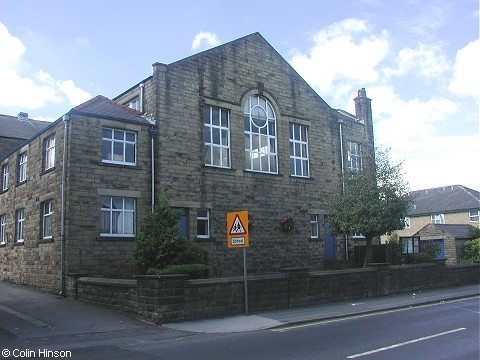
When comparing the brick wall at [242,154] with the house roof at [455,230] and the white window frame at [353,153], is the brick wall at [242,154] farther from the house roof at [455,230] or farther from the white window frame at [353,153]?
the house roof at [455,230]

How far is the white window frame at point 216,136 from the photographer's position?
72.6 ft

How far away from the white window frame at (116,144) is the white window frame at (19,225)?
6490mm

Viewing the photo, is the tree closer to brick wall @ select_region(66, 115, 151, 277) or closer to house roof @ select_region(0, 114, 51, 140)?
brick wall @ select_region(66, 115, 151, 277)

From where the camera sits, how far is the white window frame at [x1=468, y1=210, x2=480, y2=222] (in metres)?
46.2

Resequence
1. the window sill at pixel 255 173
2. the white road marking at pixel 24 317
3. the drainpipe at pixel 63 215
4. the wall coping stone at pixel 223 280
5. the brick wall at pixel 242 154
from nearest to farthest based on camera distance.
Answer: the white road marking at pixel 24 317
the wall coping stone at pixel 223 280
the drainpipe at pixel 63 215
the brick wall at pixel 242 154
the window sill at pixel 255 173

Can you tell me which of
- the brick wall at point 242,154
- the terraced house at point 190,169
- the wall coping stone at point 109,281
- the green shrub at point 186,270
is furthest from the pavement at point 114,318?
the brick wall at point 242,154

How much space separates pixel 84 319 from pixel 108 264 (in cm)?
536

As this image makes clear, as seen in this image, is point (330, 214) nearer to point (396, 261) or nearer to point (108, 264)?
point (396, 261)

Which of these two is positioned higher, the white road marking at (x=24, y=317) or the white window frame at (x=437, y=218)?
the white window frame at (x=437, y=218)

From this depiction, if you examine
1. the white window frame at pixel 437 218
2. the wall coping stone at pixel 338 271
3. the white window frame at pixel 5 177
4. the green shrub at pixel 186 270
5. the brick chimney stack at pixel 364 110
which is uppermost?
the brick chimney stack at pixel 364 110

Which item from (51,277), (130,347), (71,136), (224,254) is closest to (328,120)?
(224,254)

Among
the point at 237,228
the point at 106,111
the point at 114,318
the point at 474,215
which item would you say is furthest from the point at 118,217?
the point at 474,215

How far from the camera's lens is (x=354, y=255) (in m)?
26.6

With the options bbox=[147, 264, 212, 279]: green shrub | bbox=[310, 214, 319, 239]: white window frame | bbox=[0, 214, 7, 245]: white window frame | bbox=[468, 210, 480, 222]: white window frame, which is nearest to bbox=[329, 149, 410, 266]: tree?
bbox=[310, 214, 319, 239]: white window frame
